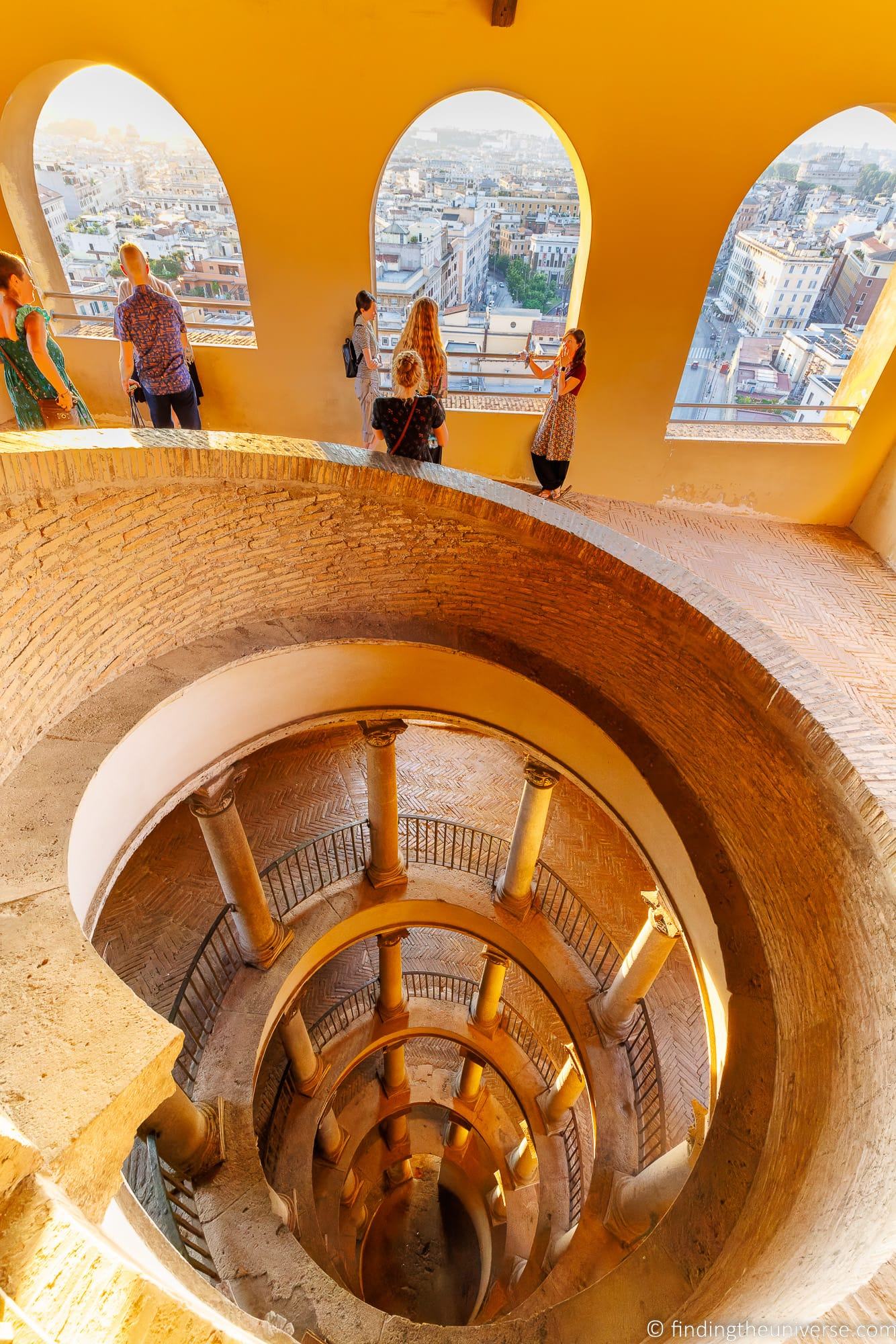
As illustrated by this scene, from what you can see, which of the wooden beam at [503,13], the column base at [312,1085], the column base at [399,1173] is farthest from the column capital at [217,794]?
the column base at [399,1173]

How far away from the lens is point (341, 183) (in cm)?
738

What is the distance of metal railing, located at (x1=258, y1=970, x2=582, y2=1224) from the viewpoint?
8227 millimetres

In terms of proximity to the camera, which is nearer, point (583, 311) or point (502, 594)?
point (502, 594)

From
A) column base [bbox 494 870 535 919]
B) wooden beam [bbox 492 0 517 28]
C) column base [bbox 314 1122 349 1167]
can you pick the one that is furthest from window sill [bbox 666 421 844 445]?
column base [bbox 314 1122 349 1167]

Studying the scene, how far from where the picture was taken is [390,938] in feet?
30.9

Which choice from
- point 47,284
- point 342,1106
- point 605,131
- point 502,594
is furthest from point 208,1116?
point 605,131

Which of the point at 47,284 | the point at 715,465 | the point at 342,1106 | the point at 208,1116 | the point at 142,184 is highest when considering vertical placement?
the point at 142,184

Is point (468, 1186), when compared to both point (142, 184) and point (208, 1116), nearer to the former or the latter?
point (208, 1116)

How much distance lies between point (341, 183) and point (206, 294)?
221 centimetres

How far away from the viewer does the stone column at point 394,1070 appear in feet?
39.6

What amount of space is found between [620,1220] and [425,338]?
752 centimetres

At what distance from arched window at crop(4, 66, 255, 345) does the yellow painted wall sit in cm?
22

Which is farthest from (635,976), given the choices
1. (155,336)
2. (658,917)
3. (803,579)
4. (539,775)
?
(155,336)

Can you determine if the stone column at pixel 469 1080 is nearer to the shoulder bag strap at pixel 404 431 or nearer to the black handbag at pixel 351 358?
the shoulder bag strap at pixel 404 431
